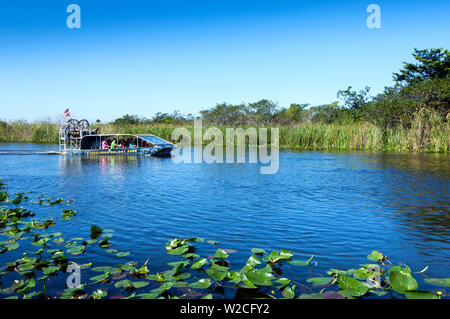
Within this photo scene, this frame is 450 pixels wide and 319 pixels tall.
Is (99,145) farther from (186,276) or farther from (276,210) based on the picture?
(186,276)

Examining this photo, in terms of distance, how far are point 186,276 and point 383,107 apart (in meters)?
34.2

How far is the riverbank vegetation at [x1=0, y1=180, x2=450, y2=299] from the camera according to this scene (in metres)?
4.35

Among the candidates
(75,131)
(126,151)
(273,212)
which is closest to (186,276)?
(273,212)

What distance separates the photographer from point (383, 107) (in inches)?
1359

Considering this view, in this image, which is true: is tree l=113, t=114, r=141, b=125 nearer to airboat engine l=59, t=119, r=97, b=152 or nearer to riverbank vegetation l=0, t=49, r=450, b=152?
riverbank vegetation l=0, t=49, r=450, b=152

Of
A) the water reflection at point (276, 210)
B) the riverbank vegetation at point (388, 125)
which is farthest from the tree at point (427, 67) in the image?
the water reflection at point (276, 210)

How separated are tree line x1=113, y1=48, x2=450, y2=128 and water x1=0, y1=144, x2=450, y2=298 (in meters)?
19.3

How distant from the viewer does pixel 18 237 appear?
6.59 m

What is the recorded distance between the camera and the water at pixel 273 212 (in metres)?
6.18

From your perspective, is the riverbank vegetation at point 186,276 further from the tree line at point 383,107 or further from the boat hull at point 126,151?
the tree line at point 383,107

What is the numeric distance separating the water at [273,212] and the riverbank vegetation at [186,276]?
0.23 metres

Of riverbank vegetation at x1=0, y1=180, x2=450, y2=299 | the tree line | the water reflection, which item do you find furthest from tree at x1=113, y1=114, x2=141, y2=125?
riverbank vegetation at x1=0, y1=180, x2=450, y2=299
